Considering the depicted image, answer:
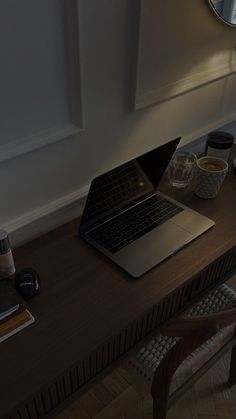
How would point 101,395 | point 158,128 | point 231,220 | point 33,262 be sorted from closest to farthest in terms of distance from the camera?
point 33,262, point 231,220, point 158,128, point 101,395

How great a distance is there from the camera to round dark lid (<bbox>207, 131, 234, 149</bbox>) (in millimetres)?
1287

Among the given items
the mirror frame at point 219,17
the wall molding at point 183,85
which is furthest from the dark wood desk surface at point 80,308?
the mirror frame at point 219,17

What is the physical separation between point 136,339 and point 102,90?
Result: 26.7 inches

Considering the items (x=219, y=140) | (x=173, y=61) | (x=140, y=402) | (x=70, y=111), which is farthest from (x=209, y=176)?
(x=140, y=402)

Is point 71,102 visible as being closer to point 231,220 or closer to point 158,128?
point 158,128

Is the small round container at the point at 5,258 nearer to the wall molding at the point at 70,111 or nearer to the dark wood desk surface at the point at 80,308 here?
the dark wood desk surface at the point at 80,308

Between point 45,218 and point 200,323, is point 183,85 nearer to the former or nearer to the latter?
point 45,218

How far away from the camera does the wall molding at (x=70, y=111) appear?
819mm

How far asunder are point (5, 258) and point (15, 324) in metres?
0.16

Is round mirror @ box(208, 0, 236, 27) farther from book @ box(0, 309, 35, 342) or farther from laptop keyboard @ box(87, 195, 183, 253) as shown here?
book @ box(0, 309, 35, 342)

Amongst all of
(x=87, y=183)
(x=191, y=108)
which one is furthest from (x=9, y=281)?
(x=191, y=108)

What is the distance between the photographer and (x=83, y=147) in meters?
1.02

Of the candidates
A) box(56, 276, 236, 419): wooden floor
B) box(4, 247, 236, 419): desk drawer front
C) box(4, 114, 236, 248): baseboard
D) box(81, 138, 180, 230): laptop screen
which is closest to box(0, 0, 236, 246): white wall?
box(4, 114, 236, 248): baseboard

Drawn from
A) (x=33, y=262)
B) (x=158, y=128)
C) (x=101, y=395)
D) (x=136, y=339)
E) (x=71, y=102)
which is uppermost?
(x=71, y=102)
